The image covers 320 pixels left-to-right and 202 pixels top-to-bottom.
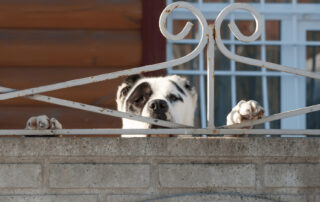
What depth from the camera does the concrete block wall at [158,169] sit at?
8.34 ft

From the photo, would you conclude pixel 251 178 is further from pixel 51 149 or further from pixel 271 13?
pixel 271 13

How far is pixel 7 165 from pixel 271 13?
11.2ft

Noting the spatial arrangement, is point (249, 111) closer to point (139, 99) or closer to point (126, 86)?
point (139, 99)

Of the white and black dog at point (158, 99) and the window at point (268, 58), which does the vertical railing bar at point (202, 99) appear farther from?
the white and black dog at point (158, 99)

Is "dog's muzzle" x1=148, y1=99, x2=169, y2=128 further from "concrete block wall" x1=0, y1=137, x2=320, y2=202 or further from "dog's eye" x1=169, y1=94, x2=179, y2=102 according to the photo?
"concrete block wall" x1=0, y1=137, x2=320, y2=202

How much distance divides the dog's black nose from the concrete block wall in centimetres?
81

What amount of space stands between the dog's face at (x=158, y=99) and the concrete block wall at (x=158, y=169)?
2.74 ft

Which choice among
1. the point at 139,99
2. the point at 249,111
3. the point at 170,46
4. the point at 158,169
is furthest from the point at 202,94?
the point at 158,169

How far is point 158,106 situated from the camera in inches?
132

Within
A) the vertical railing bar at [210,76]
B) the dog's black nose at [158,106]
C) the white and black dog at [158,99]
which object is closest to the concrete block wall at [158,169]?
the vertical railing bar at [210,76]

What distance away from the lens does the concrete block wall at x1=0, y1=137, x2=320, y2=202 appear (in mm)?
2541

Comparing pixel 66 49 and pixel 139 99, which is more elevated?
pixel 66 49

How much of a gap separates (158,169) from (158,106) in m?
0.85

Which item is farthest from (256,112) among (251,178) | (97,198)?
(97,198)
